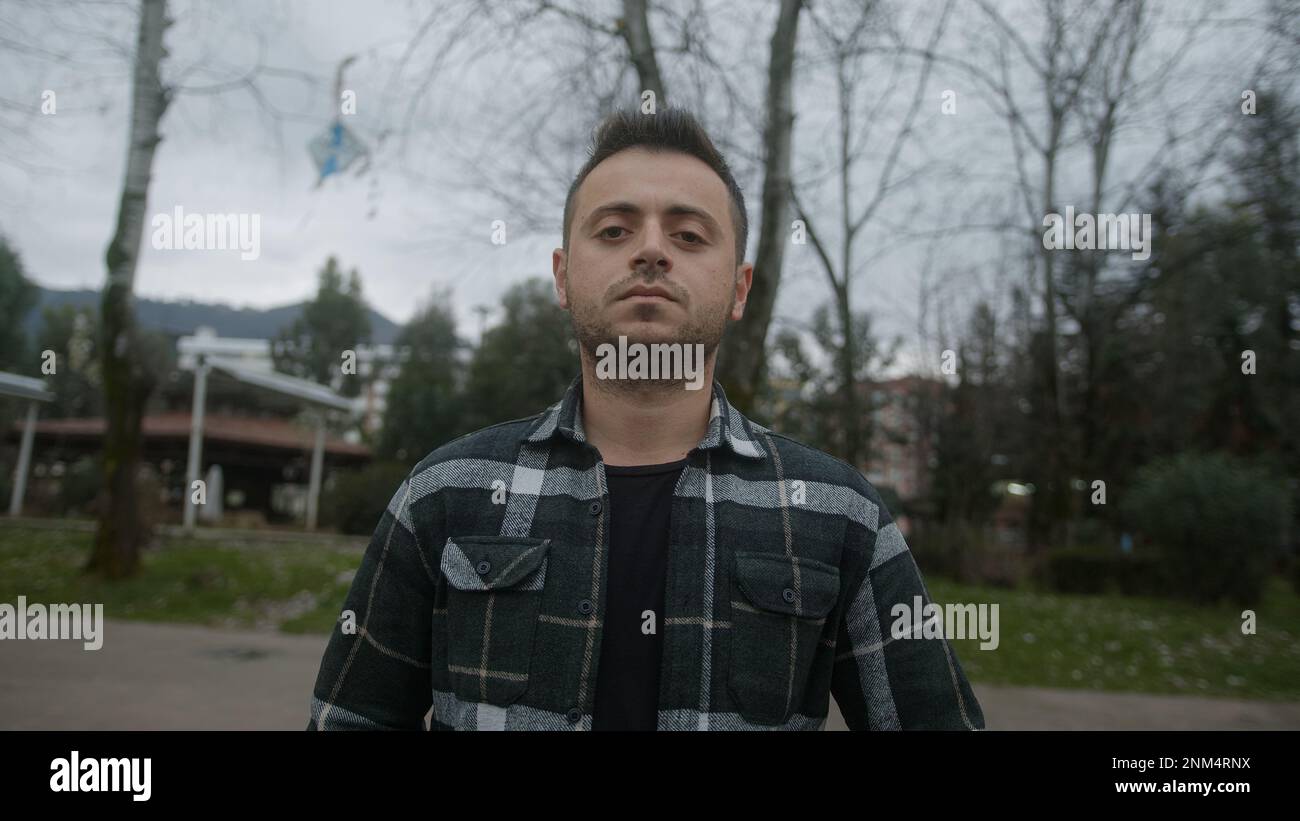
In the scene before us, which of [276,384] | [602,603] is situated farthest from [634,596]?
[276,384]

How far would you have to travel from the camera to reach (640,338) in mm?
1623

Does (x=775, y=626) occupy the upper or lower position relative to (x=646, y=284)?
lower

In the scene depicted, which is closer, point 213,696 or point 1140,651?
point 213,696

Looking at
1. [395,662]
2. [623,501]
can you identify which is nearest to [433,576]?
[395,662]

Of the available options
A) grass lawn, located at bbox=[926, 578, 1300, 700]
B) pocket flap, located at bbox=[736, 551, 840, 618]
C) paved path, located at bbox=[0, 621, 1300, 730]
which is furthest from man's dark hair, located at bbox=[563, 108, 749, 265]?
grass lawn, located at bbox=[926, 578, 1300, 700]

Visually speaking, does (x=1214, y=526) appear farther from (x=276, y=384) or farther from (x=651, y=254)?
(x=276, y=384)

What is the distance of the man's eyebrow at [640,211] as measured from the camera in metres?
1.68

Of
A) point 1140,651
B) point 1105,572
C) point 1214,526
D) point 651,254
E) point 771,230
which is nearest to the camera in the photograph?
point 651,254

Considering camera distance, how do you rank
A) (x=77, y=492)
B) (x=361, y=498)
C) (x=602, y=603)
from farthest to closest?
(x=361, y=498) → (x=77, y=492) → (x=602, y=603)

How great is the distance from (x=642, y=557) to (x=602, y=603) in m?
0.12

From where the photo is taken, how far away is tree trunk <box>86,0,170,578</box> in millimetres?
9316

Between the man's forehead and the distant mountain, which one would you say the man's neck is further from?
the distant mountain

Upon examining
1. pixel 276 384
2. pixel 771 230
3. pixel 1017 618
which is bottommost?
pixel 1017 618
